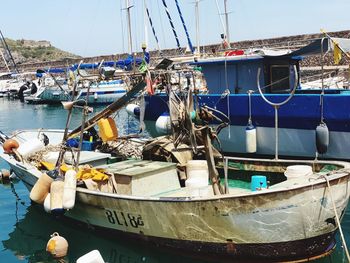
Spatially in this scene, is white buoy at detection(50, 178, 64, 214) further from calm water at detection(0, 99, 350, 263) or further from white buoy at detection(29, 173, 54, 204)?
calm water at detection(0, 99, 350, 263)

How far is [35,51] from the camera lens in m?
115

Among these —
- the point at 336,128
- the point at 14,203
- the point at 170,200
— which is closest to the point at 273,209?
the point at 170,200

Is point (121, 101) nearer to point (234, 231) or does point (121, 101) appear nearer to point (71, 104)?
point (71, 104)

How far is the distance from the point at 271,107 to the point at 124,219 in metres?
6.70

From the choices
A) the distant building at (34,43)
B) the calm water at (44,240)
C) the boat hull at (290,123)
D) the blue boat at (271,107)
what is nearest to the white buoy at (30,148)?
the calm water at (44,240)

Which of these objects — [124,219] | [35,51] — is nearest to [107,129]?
[124,219]

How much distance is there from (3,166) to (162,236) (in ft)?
33.1

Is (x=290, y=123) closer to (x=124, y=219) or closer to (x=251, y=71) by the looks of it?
(x=251, y=71)

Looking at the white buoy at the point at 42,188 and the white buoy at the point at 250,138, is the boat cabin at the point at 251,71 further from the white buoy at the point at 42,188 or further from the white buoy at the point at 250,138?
the white buoy at the point at 42,188

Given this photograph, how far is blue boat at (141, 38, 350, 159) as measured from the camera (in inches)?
471

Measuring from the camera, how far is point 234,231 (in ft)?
22.5

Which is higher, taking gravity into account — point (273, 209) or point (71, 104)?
point (71, 104)

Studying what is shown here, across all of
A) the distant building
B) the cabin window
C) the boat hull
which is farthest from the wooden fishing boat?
the distant building

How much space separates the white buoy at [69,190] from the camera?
26.3 feet
